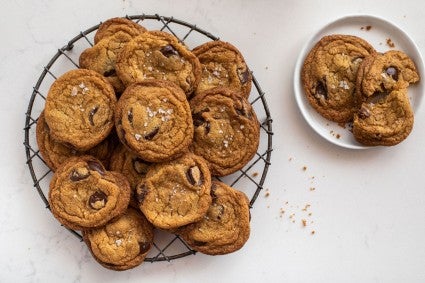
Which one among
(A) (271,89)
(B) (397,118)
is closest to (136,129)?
(A) (271,89)

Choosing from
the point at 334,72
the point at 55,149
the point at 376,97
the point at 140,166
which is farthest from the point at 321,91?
the point at 55,149

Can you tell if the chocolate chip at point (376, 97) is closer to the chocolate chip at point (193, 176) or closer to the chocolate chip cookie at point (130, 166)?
the chocolate chip at point (193, 176)

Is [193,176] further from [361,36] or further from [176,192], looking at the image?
[361,36]

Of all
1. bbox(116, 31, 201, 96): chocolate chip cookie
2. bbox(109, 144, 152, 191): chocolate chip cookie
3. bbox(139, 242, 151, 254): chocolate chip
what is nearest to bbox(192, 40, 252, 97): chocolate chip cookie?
bbox(116, 31, 201, 96): chocolate chip cookie

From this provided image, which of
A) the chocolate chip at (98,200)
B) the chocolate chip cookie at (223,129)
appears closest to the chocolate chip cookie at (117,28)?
the chocolate chip cookie at (223,129)

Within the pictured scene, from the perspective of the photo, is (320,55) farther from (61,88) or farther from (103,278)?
(103,278)

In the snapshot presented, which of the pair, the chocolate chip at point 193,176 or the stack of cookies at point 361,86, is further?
the stack of cookies at point 361,86
